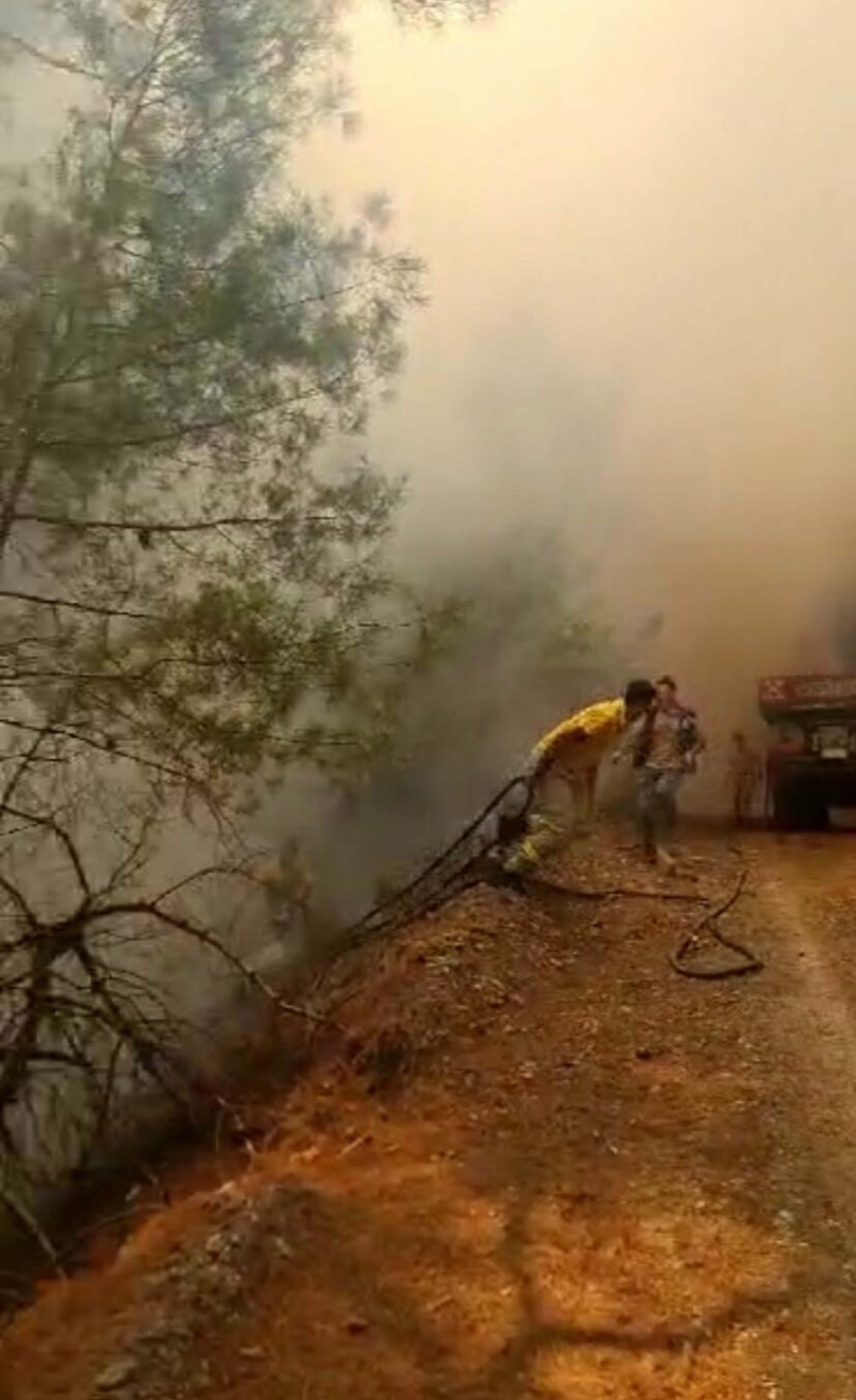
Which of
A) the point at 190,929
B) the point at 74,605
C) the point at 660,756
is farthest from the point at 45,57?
the point at 660,756

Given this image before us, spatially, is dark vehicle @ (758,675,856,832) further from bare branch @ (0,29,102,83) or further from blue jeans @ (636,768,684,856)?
bare branch @ (0,29,102,83)

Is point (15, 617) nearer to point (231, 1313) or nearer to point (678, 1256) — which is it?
point (231, 1313)

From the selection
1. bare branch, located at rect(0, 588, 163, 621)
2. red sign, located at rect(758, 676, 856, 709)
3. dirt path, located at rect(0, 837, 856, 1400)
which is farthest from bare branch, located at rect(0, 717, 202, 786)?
red sign, located at rect(758, 676, 856, 709)

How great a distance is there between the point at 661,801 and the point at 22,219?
553cm

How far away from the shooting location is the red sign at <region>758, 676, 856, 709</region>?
12633 millimetres

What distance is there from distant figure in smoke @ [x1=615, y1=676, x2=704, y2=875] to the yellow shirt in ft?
1.57

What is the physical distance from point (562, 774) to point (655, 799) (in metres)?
0.88

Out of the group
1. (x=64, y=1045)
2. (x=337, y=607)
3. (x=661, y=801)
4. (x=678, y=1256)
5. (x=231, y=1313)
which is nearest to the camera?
(x=231, y=1313)

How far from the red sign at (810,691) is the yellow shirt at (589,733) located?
12.4 ft

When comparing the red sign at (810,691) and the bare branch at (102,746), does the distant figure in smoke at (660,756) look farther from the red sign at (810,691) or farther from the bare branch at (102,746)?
the bare branch at (102,746)

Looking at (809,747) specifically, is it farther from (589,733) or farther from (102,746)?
(102,746)

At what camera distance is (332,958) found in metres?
8.84

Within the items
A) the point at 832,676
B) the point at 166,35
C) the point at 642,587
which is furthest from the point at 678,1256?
the point at 642,587

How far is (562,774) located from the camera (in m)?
9.64
